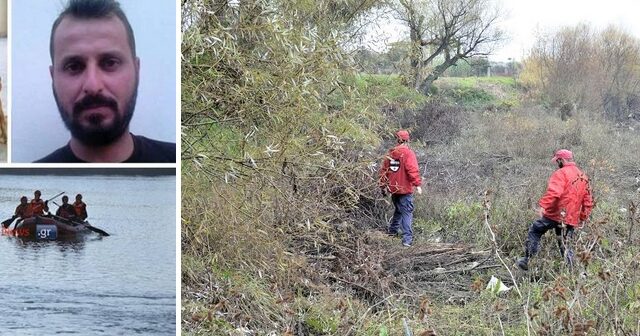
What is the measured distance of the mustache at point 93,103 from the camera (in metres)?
2.43

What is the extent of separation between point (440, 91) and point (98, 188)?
361 inches

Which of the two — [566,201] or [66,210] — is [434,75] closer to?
[566,201]

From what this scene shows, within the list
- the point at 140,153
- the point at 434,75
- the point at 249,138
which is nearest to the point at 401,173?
the point at 249,138

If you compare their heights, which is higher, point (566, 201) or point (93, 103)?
point (93, 103)

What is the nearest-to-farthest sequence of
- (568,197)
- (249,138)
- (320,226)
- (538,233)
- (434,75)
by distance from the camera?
(249,138)
(320,226)
(568,197)
(538,233)
(434,75)

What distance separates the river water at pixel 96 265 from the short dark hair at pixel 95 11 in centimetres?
52

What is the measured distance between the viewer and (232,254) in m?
4.51

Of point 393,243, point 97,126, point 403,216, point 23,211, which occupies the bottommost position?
point 393,243

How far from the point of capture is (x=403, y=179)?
687cm

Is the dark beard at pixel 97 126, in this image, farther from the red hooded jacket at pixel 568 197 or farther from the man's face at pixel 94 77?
the red hooded jacket at pixel 568 197

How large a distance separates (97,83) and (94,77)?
2cm

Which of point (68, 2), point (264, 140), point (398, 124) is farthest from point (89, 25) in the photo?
point (398, 124)

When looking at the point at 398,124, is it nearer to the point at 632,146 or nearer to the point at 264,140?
the point at 632,146

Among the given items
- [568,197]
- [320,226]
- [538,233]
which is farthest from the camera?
[538,233]
